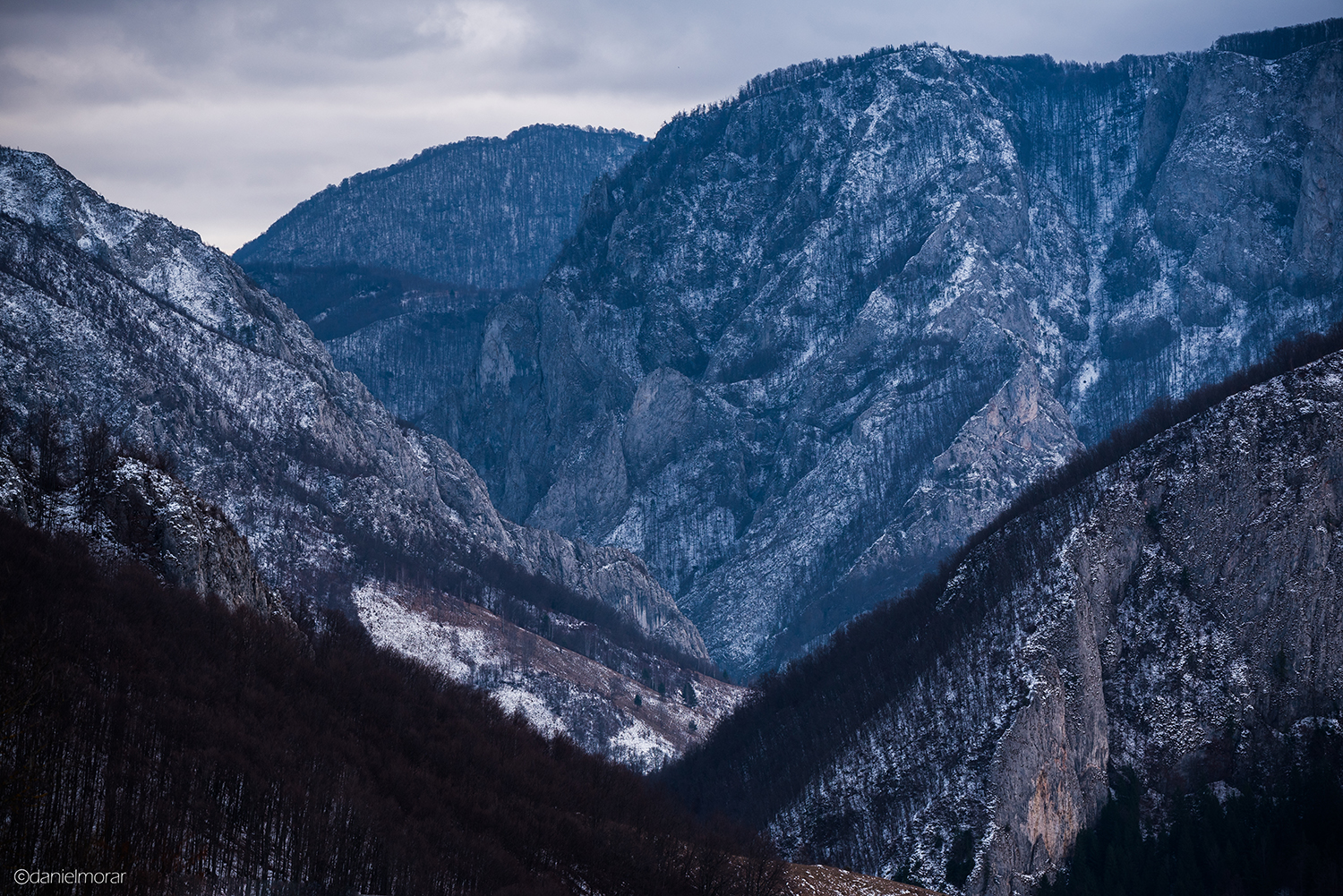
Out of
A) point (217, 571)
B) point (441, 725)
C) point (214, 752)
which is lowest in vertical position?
point (214, 752)

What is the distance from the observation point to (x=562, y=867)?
4461 inches

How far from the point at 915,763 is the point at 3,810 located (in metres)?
142

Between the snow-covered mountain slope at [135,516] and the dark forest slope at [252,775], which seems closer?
the dark forest slope at [252,775]

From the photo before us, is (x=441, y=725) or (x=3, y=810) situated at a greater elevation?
(x=441, y=725)

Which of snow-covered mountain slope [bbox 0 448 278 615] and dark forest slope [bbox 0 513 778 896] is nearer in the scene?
dark forest slope [bbox 0 513 778 896]

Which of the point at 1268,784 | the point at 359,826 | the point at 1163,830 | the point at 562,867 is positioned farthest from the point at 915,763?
the point at 359,826

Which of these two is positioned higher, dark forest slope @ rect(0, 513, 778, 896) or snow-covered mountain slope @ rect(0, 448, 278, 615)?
snow-covered mountain slope @ rect(0, 448, 278, 615)

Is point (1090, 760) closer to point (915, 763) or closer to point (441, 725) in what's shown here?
point (915, 763)

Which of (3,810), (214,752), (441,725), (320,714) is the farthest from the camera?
(441,725)

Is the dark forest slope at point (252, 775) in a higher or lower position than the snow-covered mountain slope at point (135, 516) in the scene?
lower

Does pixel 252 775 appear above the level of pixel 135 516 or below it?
below

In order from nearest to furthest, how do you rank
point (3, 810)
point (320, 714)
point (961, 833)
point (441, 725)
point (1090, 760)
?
point (3, 810) < point (320, 714) < point (441, 725) < point (961, 833) < point (1090, 760)

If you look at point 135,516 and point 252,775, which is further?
point 135,516

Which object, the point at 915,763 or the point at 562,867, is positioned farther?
the point at 915,763
